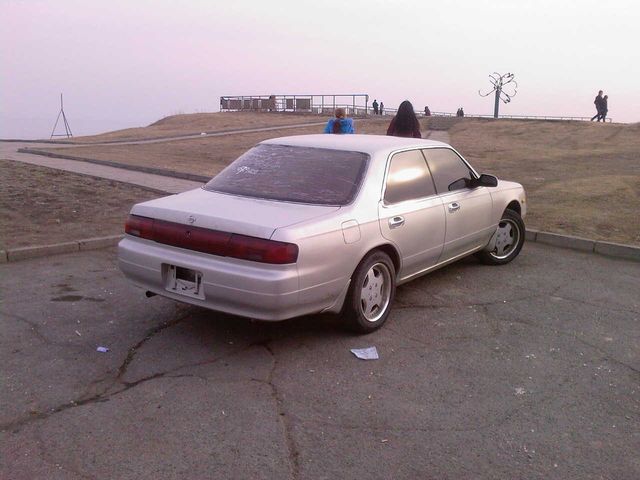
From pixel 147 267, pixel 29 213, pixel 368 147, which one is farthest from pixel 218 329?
pixel 29 213

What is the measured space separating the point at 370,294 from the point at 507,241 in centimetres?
286

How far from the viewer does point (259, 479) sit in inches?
112

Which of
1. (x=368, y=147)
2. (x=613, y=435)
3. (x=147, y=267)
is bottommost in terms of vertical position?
(x=613, y=435)

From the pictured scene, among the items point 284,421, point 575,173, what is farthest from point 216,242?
point 575,173

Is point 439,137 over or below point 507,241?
over

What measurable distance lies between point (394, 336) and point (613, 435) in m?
1.73

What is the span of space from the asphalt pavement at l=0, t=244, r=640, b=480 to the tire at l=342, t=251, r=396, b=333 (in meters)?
0.14

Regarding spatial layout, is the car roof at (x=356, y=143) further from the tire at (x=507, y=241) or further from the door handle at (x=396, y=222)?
the tire at (x=507, y=241)

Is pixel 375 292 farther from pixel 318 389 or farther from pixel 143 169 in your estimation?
pixel 143 169

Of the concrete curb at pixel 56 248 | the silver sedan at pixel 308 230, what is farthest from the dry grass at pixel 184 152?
the silver sedan at pixel 308 230

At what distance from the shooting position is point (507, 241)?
6891 millimetres

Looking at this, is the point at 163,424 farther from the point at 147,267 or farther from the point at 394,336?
the point at 394,336

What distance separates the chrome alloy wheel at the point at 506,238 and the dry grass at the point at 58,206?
4660mm

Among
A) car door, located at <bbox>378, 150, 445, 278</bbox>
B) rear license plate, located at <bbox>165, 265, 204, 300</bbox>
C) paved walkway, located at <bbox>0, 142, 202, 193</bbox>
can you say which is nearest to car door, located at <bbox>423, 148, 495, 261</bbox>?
car door, located at <bbox>378, 150, 445, 278</bbox>
